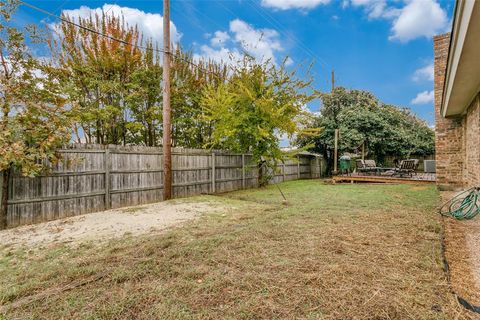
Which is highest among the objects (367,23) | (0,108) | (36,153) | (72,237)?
(367,23)

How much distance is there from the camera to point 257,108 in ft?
32.2

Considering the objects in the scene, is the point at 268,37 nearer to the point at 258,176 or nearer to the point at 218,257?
the point at 258,176

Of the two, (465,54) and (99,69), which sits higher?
(99,69)

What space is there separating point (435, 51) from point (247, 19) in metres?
7.05

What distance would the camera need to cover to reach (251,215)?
5664 millimetres

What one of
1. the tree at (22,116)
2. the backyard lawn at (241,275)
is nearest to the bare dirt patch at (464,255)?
the backyard lawn at (241,275)

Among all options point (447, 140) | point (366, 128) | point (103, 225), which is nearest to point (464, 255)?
point (103, 225)

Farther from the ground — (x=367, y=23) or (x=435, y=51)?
(x=367, y=23)

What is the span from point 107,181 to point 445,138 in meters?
10.6

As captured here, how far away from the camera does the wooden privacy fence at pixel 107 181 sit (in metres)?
5.28

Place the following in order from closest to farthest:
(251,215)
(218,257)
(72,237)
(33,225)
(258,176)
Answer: (218,257) → (72,237) → (33,225) → (251,215) → (258,176)

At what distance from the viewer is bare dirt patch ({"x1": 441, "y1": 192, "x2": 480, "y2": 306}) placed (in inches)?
91.2

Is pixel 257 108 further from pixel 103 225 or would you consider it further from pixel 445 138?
pixel 103 225

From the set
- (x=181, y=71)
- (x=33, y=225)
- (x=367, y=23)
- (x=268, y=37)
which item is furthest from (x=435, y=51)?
(x=33, y=225)
